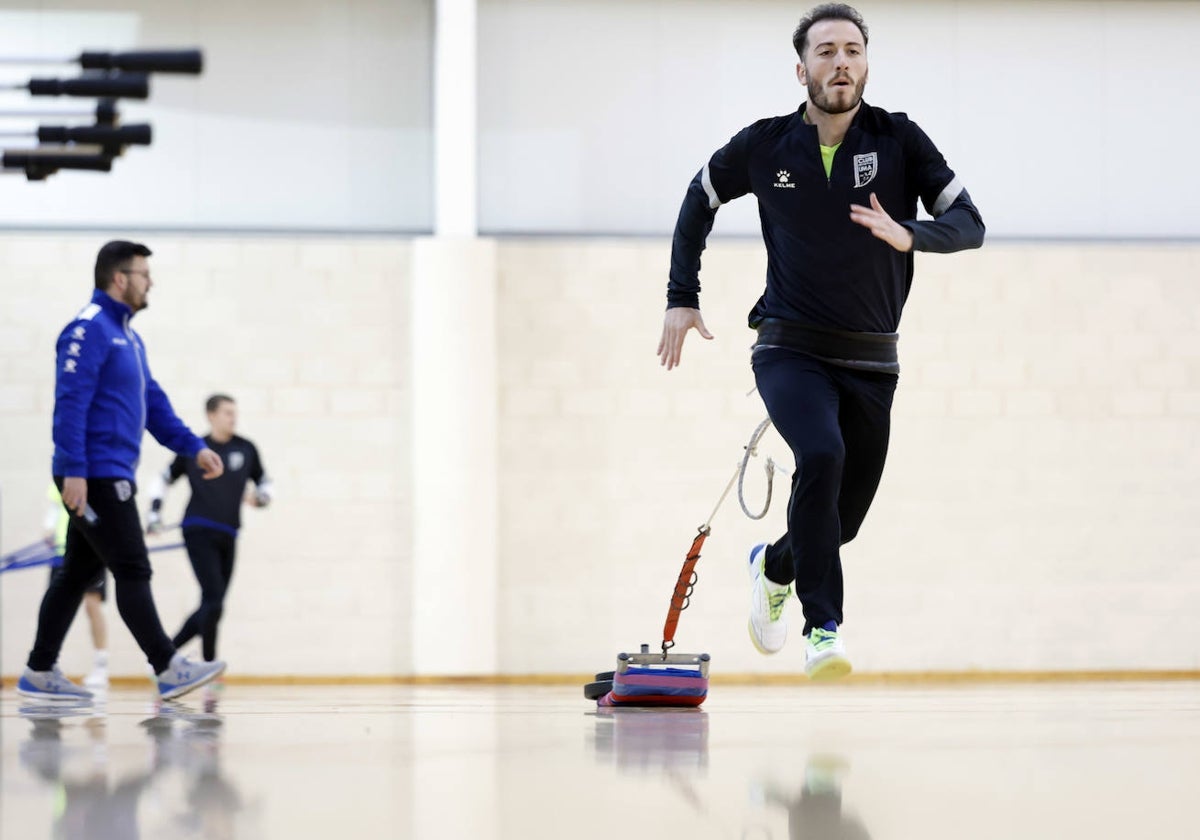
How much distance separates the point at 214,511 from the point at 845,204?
5085 millimetres

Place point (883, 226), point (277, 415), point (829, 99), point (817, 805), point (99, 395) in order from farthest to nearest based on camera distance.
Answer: point (277, 415) → point (99, 395) → point (829, 99) → point (883, 226) → point (817, 805)

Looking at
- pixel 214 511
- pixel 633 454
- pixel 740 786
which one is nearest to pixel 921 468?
pixel 633 454

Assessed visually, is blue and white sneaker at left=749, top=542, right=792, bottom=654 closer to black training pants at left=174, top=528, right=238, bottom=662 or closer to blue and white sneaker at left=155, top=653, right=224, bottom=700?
blue and white sneaker at left=155, top=653, right=224, bottom=700

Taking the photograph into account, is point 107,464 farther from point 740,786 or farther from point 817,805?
point 817,805

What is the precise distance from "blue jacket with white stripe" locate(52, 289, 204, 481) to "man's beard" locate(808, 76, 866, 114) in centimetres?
242

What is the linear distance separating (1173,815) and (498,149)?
322 inches

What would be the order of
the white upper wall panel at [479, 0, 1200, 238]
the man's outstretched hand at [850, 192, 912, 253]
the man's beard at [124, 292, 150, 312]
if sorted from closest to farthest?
the man's outstretched hand at [850, 192, 912, 253]
the man's beard at [124, 292, 150, 312]
the white upper wall panel at [479, 0, 1200, 238]

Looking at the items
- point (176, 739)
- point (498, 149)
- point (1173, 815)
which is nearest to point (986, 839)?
point (1173, 815)

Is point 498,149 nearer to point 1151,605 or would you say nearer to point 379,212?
point 379,212

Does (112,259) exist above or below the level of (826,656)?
above

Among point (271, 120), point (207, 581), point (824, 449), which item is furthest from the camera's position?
point (271, 120)

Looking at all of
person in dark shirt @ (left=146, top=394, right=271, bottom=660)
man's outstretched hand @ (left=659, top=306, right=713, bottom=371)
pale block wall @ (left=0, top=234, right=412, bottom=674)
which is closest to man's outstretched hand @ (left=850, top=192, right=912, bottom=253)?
man's outstretched hand @ (left=659, top=306, right=713, bottom=371)

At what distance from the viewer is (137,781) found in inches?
91.4

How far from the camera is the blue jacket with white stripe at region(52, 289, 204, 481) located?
4.73 metres
